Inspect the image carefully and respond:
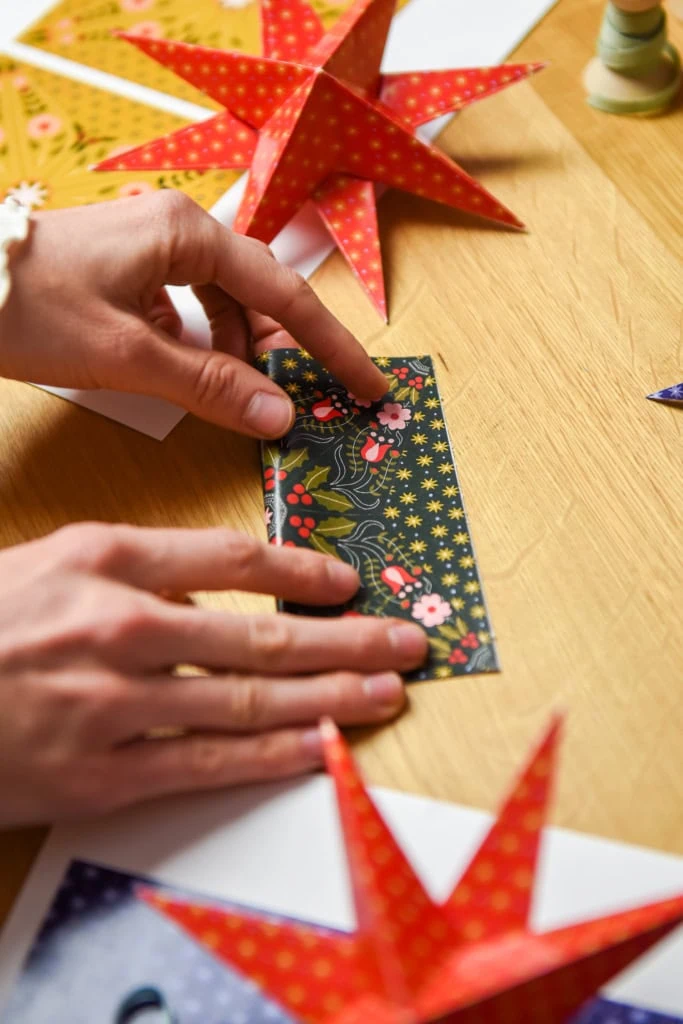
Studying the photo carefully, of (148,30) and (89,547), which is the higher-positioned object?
(148,30)

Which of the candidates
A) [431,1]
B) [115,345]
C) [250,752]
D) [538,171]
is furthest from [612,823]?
[431,1]

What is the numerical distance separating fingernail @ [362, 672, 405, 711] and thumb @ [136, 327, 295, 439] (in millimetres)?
241

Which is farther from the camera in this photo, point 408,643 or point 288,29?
point 288,29

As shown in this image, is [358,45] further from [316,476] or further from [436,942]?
[436,942]

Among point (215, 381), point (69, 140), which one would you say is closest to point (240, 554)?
point (215, 381)

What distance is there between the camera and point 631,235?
944 millimetres

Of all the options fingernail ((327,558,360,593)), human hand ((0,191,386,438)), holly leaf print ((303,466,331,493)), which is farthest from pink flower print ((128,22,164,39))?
fingernail ((327,558,360,593))

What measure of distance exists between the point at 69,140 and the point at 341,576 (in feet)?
2.19

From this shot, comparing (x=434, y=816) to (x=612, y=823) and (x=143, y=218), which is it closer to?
(x=612, y=823)

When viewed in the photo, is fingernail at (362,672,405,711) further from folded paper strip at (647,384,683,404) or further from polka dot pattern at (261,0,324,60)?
polka dot pattern at (261,0,324,60)

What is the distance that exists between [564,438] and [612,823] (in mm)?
330

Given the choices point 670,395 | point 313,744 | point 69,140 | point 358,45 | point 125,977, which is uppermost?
point 358,45

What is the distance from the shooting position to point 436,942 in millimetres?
482

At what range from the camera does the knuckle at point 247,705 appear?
2.20 ft
